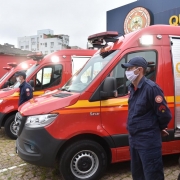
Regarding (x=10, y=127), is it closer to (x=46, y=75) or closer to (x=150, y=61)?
(x=46, y=75)

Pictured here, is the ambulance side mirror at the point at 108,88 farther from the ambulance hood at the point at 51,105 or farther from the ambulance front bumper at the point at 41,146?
the ambulance front bumper at the point at 41,146

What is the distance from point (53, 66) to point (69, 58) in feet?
2.17

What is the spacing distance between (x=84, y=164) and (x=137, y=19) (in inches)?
378

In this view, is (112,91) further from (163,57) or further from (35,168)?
(35,168)

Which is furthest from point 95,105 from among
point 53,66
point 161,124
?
point 53,66

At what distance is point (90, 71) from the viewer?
4285 mm

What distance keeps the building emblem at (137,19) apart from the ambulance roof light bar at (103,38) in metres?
7.18

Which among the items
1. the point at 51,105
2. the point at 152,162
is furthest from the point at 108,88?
the point at 152,162

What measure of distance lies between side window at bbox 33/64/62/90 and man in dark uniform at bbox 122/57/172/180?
493 cm

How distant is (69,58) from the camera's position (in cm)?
791

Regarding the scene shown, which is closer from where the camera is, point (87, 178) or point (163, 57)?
point (87, 178)

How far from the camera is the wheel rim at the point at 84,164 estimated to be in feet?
12.5

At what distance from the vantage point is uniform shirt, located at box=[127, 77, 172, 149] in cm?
265

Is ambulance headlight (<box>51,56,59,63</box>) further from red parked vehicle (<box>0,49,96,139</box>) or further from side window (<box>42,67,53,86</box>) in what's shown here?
side window (<box>42,67,53,86</box>)
